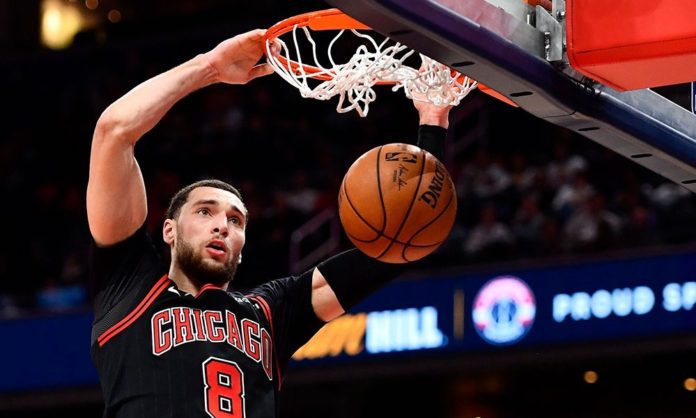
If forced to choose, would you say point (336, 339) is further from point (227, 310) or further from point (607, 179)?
point (227, 310)

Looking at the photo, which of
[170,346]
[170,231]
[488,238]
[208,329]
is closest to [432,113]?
[170,231]

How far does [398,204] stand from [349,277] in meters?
0.37

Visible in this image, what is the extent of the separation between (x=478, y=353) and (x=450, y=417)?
168cm

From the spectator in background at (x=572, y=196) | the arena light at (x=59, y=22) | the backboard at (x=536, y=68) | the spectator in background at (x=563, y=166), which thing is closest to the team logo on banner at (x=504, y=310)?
the spectator in background at (x=572, y=196)

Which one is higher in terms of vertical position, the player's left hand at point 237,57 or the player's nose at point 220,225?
the player's left hand at point 237,57

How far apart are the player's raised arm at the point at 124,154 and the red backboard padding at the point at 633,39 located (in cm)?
112

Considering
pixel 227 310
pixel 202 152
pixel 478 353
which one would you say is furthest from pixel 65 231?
pixel 227 310

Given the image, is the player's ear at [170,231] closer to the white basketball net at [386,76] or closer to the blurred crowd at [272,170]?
the white basketball net at [386,76]

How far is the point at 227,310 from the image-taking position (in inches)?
155

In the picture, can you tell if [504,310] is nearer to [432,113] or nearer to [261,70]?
[432,113]

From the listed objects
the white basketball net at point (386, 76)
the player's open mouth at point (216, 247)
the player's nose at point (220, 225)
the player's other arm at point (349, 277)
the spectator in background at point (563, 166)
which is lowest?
the player's other arm at point (349, 277)

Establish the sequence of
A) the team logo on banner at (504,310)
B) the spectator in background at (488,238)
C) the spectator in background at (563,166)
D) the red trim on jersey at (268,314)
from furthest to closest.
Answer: the spectator in background at (563,166) → the spectator in background at (488,238) → the team logo on banner at (504,310) → the red trim on jersey at (268,314)

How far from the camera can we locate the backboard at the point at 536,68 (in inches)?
130

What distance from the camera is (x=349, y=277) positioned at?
4.15 m
